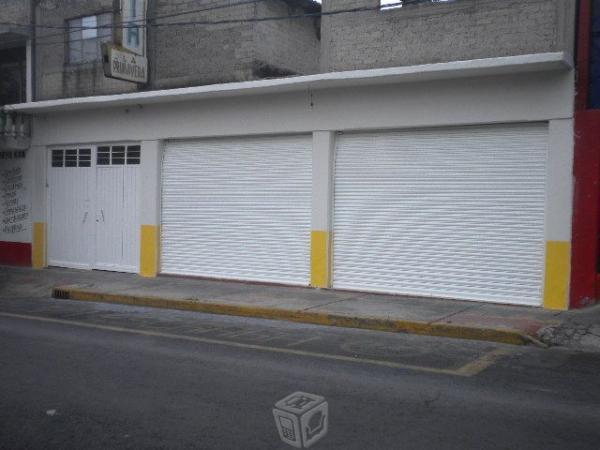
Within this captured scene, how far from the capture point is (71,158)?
16.8 meters

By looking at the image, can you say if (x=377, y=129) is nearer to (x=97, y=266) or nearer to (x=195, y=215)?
(x=195, y=215)

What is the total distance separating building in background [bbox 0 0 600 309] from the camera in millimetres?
11047

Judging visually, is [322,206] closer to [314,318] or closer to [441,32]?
[314,318]

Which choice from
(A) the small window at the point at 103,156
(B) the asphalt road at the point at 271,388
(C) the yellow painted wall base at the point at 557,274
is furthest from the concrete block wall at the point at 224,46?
(C) the yellow painted wall base at the point at 557,274

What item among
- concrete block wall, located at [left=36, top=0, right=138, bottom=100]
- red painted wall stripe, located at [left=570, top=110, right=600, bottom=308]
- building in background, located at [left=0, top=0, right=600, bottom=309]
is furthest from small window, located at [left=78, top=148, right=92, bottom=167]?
red painted wall stripe, located at [left=570, top=110, right=600, bottom=308]

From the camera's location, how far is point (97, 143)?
16.2m

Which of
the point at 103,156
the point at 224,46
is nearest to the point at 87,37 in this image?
the point at 103,156

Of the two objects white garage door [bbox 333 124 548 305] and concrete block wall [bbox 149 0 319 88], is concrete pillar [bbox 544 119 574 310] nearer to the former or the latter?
white garage door [bbox 333 124 548 305]

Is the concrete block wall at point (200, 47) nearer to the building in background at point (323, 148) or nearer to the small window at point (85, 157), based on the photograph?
the building in background at point (323, 148)

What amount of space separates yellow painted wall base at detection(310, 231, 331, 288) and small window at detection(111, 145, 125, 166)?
5324mm

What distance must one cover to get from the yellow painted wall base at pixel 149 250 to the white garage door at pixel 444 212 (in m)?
4.31

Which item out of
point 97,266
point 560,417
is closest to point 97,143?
point 97,266

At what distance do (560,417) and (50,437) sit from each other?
4.05 m

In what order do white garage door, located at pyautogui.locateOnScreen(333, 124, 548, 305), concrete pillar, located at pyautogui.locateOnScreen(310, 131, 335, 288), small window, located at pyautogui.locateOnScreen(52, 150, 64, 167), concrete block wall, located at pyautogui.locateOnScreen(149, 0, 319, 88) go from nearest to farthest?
white garage door, located at pyautogui.locateOnScreen(333, 124, 548, 305), concrete pillar, located at pyautogui.locateOnScreen(310, 131, 335, 288), concrete block wall, located at pyautogui.locateOnScreen(149, 0, 319, 88), small window, located at pyautogui.locateOnScreen(52, 150, 64, 167)
